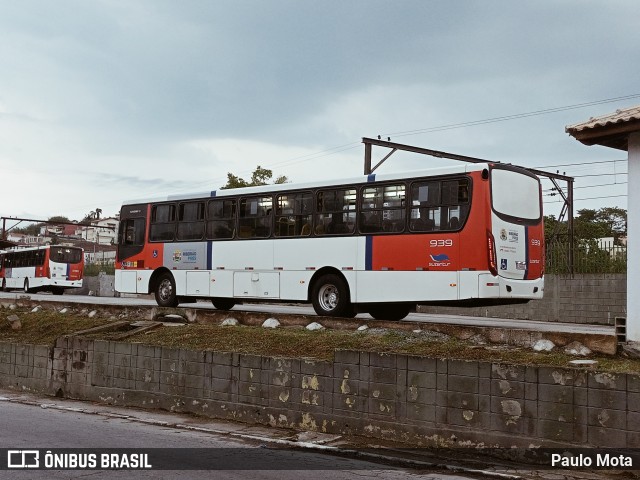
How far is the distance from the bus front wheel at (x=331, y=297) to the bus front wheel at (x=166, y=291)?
15.6ft

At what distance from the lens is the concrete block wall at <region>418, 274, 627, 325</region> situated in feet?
81.9

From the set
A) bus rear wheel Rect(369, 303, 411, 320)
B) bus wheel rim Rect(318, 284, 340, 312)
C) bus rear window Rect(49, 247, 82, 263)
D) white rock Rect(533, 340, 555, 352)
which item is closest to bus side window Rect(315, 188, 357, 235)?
bus wheel rim Rect(318, 284, 340, 312)

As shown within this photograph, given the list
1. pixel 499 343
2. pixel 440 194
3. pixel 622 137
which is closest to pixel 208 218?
pixel 440 194

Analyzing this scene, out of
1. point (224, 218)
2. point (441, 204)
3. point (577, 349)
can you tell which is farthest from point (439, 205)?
point (224, 218)

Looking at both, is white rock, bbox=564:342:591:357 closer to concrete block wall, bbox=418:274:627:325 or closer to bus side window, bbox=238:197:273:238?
bus side window, bbox=238:197:273:238

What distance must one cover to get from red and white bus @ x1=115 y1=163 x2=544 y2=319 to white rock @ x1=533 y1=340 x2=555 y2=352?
2.63 m

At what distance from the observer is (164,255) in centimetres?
1847

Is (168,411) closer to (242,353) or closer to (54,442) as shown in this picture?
(242,353)

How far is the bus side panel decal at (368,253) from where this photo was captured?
14.1m

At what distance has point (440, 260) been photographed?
513 inches

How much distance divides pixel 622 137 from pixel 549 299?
1745 centimetres

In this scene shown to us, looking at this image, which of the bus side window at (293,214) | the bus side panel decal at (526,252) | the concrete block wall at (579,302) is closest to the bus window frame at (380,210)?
the bus side window at (293,214)

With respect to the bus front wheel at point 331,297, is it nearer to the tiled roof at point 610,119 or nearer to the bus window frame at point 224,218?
the bus window frame at point 224,218

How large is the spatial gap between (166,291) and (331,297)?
18.4ft
